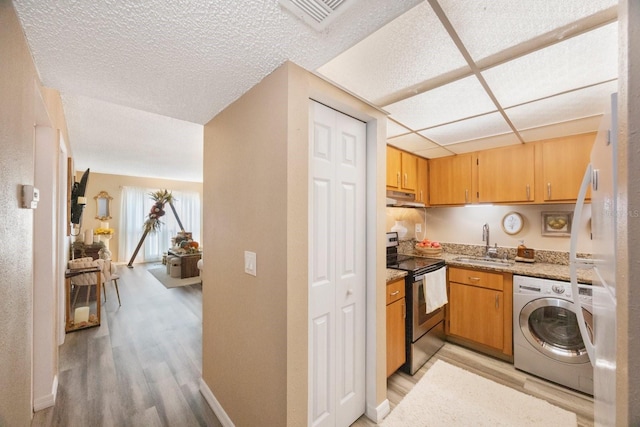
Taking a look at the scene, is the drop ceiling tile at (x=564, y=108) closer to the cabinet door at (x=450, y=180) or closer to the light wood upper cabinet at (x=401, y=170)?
the cabinet door at (x=450, y=180)

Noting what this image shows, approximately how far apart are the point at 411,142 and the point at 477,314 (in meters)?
1.93

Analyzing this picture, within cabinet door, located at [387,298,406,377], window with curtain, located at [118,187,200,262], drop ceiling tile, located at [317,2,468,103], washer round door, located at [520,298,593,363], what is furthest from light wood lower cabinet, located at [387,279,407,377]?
window with curtain, located at [118,187,200,262]

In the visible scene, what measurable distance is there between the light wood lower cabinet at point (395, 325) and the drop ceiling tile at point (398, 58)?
1.52 meters

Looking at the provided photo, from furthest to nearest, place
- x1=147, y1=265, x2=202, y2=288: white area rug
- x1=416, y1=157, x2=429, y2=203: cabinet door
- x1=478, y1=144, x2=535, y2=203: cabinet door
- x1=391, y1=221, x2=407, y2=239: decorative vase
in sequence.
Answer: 1. x1=147, y1=265, x2=202, y2=288: white area rug
2. x1=391, y1=221, x2=407, y2=239: decorative vase
3. x1=416, y1=157, x2=429, y2=203: cabinet door
4. x1=478, y1=144, x2=535, y2=203: cabinet door

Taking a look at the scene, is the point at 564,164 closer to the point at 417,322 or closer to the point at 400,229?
the point at 400,229

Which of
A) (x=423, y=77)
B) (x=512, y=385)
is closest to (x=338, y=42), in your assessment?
(x=423, y=77)

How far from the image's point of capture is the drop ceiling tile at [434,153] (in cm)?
291

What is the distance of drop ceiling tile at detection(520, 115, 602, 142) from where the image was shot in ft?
6.73

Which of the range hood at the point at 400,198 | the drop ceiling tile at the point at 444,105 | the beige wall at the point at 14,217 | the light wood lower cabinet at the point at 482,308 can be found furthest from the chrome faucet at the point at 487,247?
the beige wall at the point at 14,217

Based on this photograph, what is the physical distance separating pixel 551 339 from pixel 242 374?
264 cm

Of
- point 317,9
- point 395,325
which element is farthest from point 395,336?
point 317,9

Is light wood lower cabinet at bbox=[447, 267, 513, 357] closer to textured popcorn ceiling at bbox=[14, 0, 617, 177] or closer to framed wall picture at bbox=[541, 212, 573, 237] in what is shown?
framed wall picture at bbox=[541, 212, 573, 237]

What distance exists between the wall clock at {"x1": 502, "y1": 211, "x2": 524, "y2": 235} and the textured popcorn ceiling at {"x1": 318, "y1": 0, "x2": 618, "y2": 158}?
3.72 ft

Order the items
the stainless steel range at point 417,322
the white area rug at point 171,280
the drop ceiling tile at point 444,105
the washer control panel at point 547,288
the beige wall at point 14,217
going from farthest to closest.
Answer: the white area rug at point 171,280, the stainless steel range at point 417,322, the washer control panel at point 547,288, the drop ceiling tile at point 444,105, the beige wall at point 14,217
